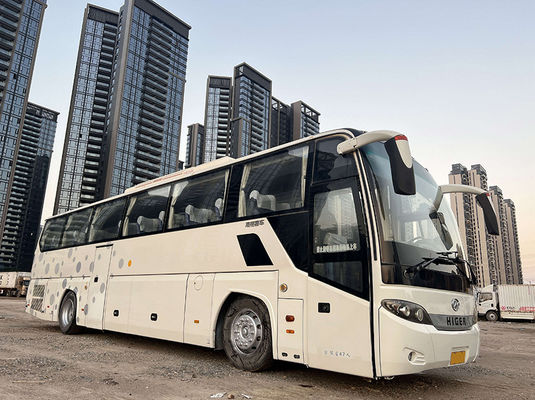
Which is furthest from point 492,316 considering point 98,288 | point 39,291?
point 39,291

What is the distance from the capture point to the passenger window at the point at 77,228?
10.9m

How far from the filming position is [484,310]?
31.6 m

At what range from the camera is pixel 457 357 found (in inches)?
183

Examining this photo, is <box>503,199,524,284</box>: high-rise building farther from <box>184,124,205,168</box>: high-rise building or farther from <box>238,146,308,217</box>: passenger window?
<box>238,146,308,217</box>: passenger window

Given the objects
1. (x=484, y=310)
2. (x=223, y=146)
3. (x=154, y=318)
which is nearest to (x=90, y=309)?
(x=154, y=318)

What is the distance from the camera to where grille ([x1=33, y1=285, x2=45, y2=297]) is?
12.0m

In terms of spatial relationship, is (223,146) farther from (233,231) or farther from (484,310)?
(233,231)

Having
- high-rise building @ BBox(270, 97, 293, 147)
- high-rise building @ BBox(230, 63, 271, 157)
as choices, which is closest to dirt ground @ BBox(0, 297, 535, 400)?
high-rise building @ BBox(230, 63, 271, 157)

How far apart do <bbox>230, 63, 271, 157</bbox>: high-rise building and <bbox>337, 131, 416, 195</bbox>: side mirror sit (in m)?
130

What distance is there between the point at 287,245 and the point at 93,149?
10825cm

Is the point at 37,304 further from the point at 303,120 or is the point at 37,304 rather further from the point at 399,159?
the point at 303,120

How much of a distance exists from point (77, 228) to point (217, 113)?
136m

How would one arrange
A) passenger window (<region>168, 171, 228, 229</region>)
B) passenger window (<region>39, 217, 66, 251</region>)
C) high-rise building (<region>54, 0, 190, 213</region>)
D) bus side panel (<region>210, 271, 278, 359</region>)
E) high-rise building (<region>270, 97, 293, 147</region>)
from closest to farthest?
bus side panel (<region>210, 271, 278, 359</region>), passenger window (<region>168, 171, 228, 229</region>), passenger window (<region>39, 217, 66, 251</region>), high-rise building (<region>54, 0, 190, 213</region>), high-rise building (<region>270, 97, 293, 147</region>)

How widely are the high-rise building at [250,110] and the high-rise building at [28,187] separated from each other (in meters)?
77.5
